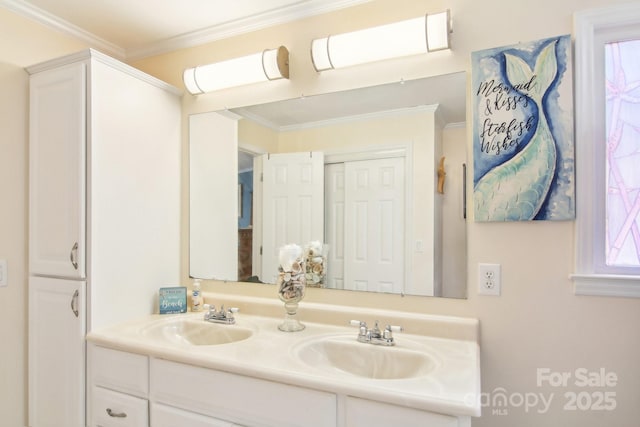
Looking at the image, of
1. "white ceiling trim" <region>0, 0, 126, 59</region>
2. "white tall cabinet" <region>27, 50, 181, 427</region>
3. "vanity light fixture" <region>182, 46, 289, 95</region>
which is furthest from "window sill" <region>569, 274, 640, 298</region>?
"white ceiling trim" <region>0, 0, 126, 59</region>

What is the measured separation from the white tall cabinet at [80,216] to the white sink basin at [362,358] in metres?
0.94

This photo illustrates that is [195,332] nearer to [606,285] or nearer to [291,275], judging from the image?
[291,275]

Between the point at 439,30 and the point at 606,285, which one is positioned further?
the point at 439,30

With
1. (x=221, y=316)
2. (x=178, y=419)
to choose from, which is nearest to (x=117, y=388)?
(x=178, y=419)

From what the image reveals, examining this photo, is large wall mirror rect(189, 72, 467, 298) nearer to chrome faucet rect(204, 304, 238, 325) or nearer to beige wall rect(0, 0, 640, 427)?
beige wall rect(0, 0, 640, 427)

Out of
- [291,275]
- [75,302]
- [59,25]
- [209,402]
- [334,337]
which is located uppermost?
[59,25]

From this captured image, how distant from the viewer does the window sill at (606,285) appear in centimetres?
125

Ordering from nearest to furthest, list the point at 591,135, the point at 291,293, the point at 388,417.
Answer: the point at 388,417 < the point at 591,135 < the point at 291,293

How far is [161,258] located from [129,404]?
73 cm

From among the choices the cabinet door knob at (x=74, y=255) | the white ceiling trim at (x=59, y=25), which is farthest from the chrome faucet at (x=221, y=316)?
the white ceiling trim at (x=59, y=25)

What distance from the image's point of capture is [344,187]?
5.53ft

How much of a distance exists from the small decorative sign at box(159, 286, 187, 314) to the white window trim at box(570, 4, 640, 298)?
5.60 ft

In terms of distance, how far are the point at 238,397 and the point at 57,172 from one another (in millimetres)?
1279

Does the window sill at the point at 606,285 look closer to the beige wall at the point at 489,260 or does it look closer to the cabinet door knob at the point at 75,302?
the beige wall at the point at 489,260
